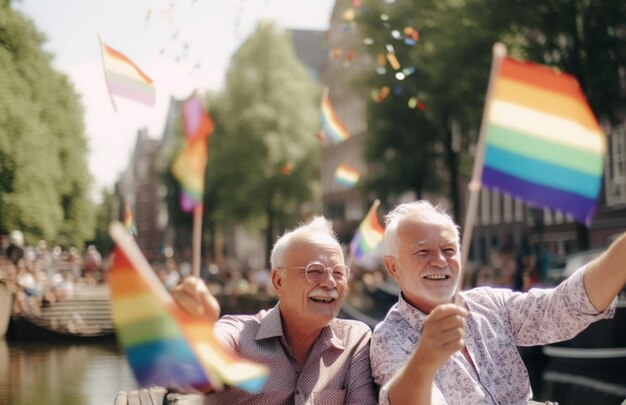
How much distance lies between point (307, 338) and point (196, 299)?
49.4 inches

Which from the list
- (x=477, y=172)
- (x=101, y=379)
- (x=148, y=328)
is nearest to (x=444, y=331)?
(x=477, y=172)

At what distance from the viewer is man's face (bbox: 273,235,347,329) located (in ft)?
11.0

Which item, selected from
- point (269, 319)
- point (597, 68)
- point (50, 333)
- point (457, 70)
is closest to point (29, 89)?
point (50, 333)

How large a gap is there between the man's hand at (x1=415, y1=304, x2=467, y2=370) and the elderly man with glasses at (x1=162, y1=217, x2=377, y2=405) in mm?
Answer: 815

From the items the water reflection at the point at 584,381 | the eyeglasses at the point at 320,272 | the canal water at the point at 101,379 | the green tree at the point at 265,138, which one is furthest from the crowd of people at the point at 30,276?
the eyeglasses at the point at 320,272

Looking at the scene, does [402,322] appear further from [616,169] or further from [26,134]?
[616,169]

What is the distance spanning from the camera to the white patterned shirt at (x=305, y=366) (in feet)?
10.9

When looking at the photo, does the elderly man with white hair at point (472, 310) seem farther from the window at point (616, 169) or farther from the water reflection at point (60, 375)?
the window at point (616, 169)

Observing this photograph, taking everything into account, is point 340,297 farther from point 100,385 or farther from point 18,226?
point 18,226

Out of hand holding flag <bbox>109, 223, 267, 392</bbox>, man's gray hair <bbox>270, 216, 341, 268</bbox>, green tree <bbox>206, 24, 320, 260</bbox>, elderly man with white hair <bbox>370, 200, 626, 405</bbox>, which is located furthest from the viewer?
green tree <bbox>206, 24, 320, 260</bbox>

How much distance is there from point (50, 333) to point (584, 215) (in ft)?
63.3

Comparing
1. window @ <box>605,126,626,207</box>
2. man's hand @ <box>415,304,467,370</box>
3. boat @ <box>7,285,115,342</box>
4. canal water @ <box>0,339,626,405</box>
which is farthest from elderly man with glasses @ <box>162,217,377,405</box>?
window @ <box>605,126,626,207</box>

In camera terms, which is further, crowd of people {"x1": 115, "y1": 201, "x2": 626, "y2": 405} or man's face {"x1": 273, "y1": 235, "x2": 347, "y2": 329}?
man's face {"x1": 273, "y1": 235, "x2": 347, "y2": 329}

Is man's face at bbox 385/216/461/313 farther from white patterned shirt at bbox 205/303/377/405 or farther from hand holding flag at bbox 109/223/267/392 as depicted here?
hand holding flag at bbox 109/223/267/392
